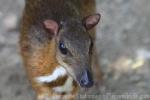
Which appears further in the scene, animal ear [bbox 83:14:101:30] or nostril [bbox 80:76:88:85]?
animal ear [bbox 83:14:101:30]

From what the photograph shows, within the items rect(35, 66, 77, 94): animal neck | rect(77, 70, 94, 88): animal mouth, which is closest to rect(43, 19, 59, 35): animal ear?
rect(35, 66, 77, 94): animal neck

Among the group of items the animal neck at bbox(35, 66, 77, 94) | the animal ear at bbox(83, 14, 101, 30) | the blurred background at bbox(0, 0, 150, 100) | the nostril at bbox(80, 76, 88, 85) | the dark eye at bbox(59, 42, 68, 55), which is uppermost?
the animal ear at bbox(83, 14, 101, 30)

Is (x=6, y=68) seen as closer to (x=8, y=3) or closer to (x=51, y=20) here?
(x=8, y=3)

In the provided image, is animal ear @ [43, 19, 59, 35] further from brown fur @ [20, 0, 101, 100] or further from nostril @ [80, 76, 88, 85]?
nostril @ [80, 76, 88, 85]

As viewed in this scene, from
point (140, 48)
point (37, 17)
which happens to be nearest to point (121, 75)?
point (140, 48)

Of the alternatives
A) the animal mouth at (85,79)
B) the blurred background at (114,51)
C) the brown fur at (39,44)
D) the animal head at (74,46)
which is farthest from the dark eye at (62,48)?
the blurred background at (114,51)

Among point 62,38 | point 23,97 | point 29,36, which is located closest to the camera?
point 62,38

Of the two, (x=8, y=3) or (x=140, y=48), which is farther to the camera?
(x=8, y=3)
